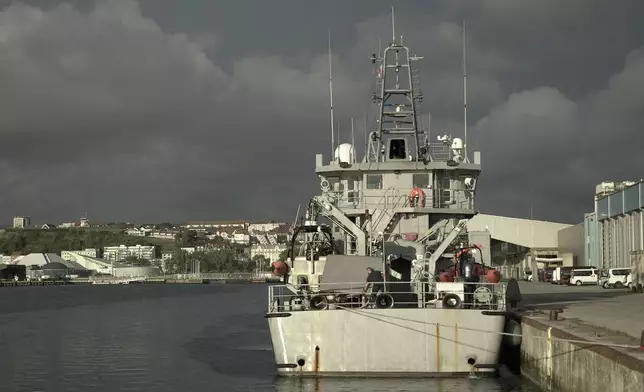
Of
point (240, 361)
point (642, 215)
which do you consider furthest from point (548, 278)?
point (240, 361)

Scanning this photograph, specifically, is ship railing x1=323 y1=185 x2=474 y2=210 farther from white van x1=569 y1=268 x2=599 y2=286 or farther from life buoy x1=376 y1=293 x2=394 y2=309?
white van x1=569 y1=268 x2=599 y2=286

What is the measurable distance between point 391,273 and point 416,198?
3.19m

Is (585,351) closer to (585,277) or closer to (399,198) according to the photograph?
(399,198)

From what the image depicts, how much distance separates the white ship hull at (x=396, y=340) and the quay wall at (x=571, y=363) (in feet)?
5.03

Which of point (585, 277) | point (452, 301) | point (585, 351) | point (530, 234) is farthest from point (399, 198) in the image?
point (530, 234)

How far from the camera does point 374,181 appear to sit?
33.5 meters

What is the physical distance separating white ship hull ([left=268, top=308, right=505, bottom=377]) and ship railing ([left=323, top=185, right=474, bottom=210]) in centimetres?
698

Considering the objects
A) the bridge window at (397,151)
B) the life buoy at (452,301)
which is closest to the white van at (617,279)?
the bridge window at (397,151)

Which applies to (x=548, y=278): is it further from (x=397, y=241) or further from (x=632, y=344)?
(x=632, y=344)

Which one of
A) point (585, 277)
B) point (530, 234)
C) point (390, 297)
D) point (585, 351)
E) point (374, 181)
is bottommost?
point (585, 351)

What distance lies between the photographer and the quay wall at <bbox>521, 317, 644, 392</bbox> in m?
16.9

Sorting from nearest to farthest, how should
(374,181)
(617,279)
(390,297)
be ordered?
1. (390,297)
2. (374,181)
3. (617,279)

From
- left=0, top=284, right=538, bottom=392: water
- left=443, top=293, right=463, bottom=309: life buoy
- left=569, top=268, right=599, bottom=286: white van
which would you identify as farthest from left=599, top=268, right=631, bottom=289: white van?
left=443, top=293, right=463, bottom=309: life buoy

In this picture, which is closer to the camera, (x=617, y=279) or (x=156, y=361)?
(x=156, y=361)
